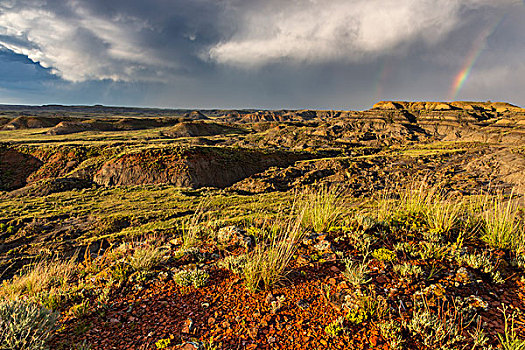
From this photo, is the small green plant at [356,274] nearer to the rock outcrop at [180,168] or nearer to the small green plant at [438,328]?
the small green plant at [438,328]

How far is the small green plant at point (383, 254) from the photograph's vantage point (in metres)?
3.72

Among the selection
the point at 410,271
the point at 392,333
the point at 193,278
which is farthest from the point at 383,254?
the point at 193,278

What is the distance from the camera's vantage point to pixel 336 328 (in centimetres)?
266

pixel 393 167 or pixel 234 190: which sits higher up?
pixel 393 167

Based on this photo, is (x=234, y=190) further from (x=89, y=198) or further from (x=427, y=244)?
(x=427, y=244)

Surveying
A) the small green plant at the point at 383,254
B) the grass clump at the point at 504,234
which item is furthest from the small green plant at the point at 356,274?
the grass clump at the point at 504,234

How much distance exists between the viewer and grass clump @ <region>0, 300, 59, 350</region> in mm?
2406

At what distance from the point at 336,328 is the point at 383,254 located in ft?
5.19

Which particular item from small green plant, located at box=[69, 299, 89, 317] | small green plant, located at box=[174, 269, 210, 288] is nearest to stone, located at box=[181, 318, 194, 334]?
Answer: small green plant, located at box=[174, 269, 210, 288]

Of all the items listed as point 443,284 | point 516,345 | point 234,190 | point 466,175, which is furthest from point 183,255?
point 466,175

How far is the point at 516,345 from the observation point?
220 cm

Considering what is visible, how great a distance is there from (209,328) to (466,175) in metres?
27.1

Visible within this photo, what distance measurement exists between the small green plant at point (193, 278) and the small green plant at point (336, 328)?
175 cm

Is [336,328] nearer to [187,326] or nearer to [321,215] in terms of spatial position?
[187,326]
